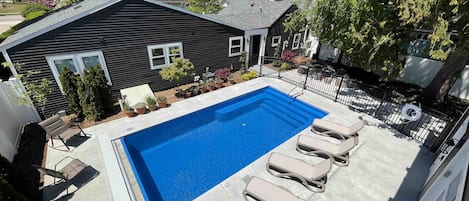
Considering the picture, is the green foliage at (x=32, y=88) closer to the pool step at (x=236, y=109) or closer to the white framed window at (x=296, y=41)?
the pool step at (x=236, y=109)

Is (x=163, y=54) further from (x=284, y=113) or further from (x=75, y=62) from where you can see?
(x=284, y=113)

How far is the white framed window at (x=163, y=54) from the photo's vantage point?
11250 mm

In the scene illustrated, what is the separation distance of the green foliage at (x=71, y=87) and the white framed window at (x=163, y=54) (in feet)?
12.6

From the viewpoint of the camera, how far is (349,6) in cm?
835

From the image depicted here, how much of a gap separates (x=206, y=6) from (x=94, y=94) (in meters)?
20.3

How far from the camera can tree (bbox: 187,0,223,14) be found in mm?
24062

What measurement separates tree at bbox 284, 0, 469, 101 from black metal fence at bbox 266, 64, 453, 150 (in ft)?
6.92

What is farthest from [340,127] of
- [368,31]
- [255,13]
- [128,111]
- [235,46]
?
[255,13]

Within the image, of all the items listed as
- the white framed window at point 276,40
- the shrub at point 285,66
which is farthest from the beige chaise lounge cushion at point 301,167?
the white framed window at point 276,40

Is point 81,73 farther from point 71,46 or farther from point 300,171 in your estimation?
point 300,171

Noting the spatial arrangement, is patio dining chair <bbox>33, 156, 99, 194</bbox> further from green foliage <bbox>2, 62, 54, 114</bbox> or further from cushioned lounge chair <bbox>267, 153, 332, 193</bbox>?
cushioned lounge chair <bbox>267, 153, 332, 193</bbox>

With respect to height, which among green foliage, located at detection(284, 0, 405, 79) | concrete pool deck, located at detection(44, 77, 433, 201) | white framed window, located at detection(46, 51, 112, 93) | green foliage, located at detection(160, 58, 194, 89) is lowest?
concrete pool deck, located at detection(44, 77, 433, 201)

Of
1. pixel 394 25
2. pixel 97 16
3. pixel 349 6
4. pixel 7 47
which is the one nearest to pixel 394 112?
pixel 394 25

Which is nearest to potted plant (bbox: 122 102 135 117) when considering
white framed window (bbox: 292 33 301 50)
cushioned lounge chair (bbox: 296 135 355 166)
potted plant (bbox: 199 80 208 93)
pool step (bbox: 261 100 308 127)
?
potted plant (bbox: 199 80 208 93)
